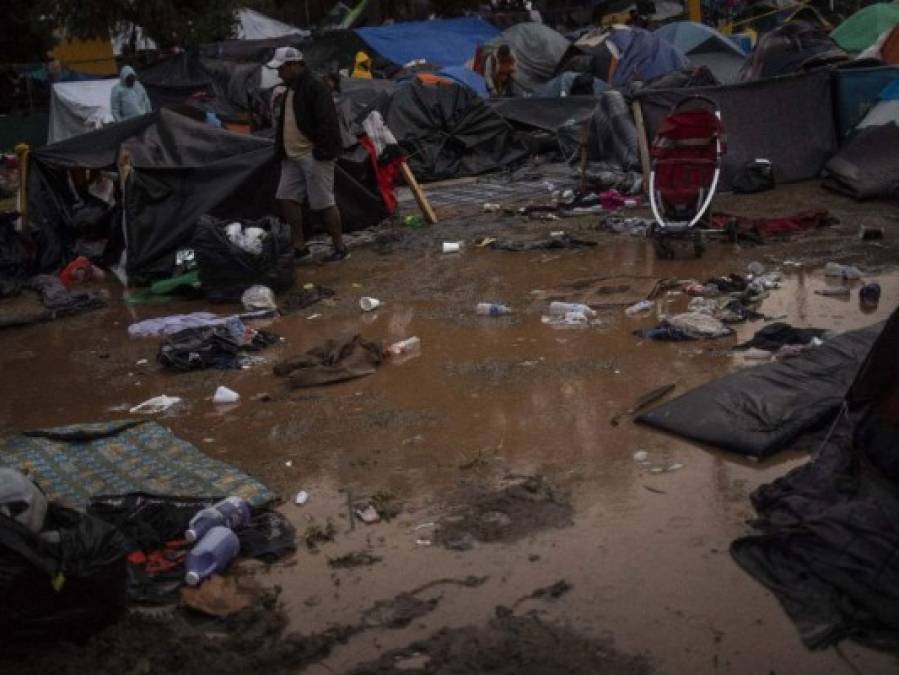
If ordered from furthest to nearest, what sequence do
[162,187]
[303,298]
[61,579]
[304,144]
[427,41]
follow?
[427,41], [162,187], [304,144], [303,298], [61,579]

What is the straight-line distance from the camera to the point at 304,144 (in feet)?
31.2

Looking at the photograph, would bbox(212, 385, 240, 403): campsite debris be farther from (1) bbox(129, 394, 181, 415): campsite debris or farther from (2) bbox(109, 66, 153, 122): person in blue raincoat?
(2) bbox(109, 66, 153, 122): person in blue raincoat

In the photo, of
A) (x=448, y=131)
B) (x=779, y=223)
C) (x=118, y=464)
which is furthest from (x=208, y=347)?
(x=448, y=131)

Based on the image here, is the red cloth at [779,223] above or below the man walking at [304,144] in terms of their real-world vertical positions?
below

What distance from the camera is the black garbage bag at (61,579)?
3344 mm

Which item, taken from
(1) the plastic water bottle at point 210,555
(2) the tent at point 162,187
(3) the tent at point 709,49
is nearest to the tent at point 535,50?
(3) the tent at point 709,49

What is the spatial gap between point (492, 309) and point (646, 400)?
2.25 metres

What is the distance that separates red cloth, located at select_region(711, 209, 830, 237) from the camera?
9117 mm

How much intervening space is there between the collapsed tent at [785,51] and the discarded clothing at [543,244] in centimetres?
509

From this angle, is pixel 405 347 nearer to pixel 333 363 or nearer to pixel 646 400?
pixel 333 363

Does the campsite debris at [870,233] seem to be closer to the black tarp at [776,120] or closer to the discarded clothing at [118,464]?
the black tarp at [776,120]

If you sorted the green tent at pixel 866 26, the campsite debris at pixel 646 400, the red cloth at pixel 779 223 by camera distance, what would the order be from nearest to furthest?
1. the campsite debris at pixel 646 400
2. the red cloth at pixel 779 223
3. the green tent at pixel 866 26

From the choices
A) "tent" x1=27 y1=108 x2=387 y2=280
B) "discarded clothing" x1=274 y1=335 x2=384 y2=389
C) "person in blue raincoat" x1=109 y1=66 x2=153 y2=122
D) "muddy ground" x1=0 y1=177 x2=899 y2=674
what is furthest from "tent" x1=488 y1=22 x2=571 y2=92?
"discarded clothing" x1=274 y1=335 x2=384 y2=389

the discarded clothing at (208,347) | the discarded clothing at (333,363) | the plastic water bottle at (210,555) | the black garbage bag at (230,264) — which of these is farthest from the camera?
the black garbage bag at (230,264)
